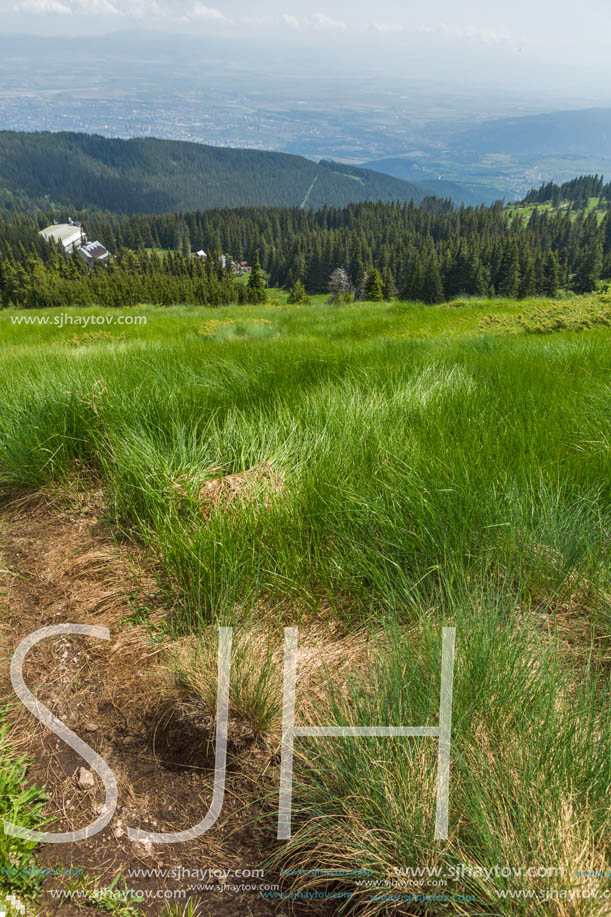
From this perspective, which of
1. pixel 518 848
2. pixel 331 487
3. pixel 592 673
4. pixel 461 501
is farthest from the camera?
pixel 331 487

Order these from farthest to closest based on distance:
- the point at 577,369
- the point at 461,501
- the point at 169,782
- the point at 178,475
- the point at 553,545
Answer: the point at 577,369, the point at 178,475, the point at 461,501, the point at 553,545, the point at 169,782

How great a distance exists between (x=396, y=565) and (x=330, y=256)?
136 m

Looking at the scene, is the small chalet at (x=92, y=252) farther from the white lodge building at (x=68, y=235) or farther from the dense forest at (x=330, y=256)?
the dense forest at (x=330, y=256)

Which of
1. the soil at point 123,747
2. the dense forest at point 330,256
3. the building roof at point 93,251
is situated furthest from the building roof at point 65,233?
the soil at point 123,747

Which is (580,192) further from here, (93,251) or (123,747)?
(123,747)

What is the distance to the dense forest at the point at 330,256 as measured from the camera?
8444 centimetres

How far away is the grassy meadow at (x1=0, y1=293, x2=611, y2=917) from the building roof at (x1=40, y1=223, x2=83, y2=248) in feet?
624

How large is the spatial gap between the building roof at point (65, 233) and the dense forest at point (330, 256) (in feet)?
23.6

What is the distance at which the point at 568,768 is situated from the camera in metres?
1.04

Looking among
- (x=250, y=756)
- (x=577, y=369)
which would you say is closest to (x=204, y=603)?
(x=250, y=756)

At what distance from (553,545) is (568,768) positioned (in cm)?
98

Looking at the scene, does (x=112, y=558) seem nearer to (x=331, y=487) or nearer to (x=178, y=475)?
(x=178, y=475)

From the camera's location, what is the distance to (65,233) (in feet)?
561

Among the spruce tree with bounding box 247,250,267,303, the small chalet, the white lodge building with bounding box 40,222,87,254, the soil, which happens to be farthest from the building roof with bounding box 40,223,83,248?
the soil
